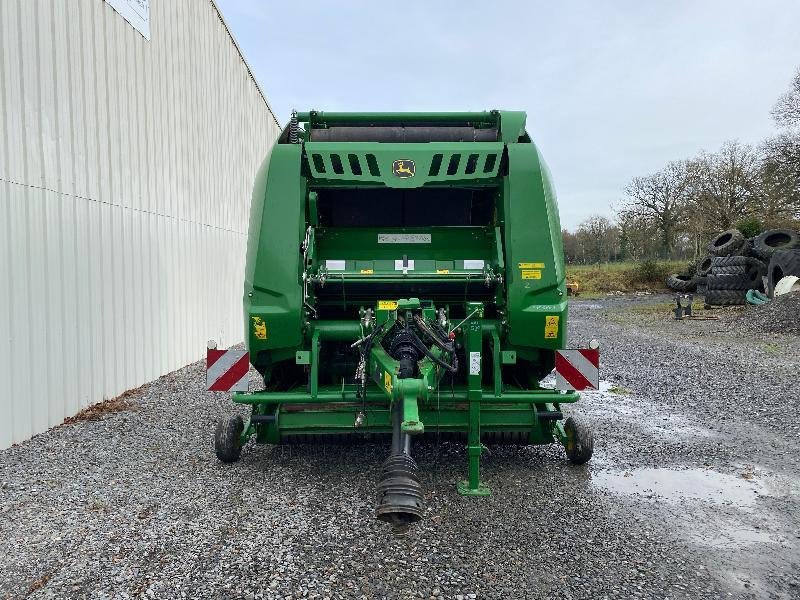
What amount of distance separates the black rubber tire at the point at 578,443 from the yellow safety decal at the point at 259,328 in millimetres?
2469

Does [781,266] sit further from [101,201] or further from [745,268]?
[101,201]

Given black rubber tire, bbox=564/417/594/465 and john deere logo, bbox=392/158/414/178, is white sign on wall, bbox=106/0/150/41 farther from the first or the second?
black rubber tire, bbox=564/417/594/465

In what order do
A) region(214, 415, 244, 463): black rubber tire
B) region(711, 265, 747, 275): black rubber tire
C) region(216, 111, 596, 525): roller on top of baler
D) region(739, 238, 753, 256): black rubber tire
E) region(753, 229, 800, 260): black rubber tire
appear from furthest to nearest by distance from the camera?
region(739, 238, 753, 256): black rubber tire → region(711, 265, 747, 275): black rubber tire → region(753, 229, 800, 260): black rubber tire → region(214, 415, 244, 463): black rubber tire → region(216, 111, 596, 525): roller on top of baler

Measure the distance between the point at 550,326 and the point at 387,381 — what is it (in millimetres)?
1441

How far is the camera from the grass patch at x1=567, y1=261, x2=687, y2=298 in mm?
31659

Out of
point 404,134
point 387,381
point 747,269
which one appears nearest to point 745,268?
point 747,269

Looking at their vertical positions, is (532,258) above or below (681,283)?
above

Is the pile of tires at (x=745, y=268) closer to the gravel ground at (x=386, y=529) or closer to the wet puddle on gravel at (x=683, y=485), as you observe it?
the gravel ground at (x=386, y=529)

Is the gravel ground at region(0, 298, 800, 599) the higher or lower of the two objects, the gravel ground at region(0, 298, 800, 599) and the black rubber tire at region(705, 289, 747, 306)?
the lower

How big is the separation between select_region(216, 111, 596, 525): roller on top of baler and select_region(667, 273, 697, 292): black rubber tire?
1011 inches

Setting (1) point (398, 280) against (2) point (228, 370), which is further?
(1) point (398, 280)

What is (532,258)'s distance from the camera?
4.50m

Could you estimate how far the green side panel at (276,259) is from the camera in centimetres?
442

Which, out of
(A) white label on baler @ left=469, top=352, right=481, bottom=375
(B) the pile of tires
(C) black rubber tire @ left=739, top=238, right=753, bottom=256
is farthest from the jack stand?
(C) black rubber tire @ left=739, top=238, right=753, bottom=256
